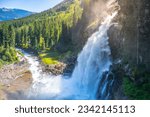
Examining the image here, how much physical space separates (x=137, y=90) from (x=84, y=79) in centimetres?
1221

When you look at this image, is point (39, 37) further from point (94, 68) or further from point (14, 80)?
point (94, 68)

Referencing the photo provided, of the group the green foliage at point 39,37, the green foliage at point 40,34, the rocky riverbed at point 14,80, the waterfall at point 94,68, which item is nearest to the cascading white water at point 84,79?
the waterfall at point 94,68

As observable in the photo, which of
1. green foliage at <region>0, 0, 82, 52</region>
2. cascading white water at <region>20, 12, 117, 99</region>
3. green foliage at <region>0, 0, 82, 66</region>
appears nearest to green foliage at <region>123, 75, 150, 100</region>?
cascading white water at <region>20, 12, 117, 99</region>

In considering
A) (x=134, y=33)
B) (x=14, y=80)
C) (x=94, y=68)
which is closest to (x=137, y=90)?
(x=134, y=33)

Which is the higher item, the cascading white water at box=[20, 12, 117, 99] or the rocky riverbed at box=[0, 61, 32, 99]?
the cascading white water at box=[20, 12, 117, 99]

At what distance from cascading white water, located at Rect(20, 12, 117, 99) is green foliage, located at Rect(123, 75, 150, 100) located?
12.8ft

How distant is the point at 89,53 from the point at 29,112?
26445 millimetres

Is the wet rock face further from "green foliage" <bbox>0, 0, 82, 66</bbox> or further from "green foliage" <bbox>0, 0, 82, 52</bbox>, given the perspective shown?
"green foliage" <bbox>0, 0, 82, 52</bbox>

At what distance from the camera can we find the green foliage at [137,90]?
2494cm

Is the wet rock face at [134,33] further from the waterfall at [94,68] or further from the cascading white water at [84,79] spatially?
the cascading white water at [84,79]

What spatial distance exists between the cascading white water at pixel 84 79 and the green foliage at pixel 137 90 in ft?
12.8

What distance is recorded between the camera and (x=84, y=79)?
1476 inches

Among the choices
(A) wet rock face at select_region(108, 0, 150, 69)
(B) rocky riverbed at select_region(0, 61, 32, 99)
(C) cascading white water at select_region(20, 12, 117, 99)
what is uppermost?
(A) wet rock face at select_region(108, 0, 150, 69)

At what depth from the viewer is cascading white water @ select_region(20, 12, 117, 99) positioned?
3328 cm
